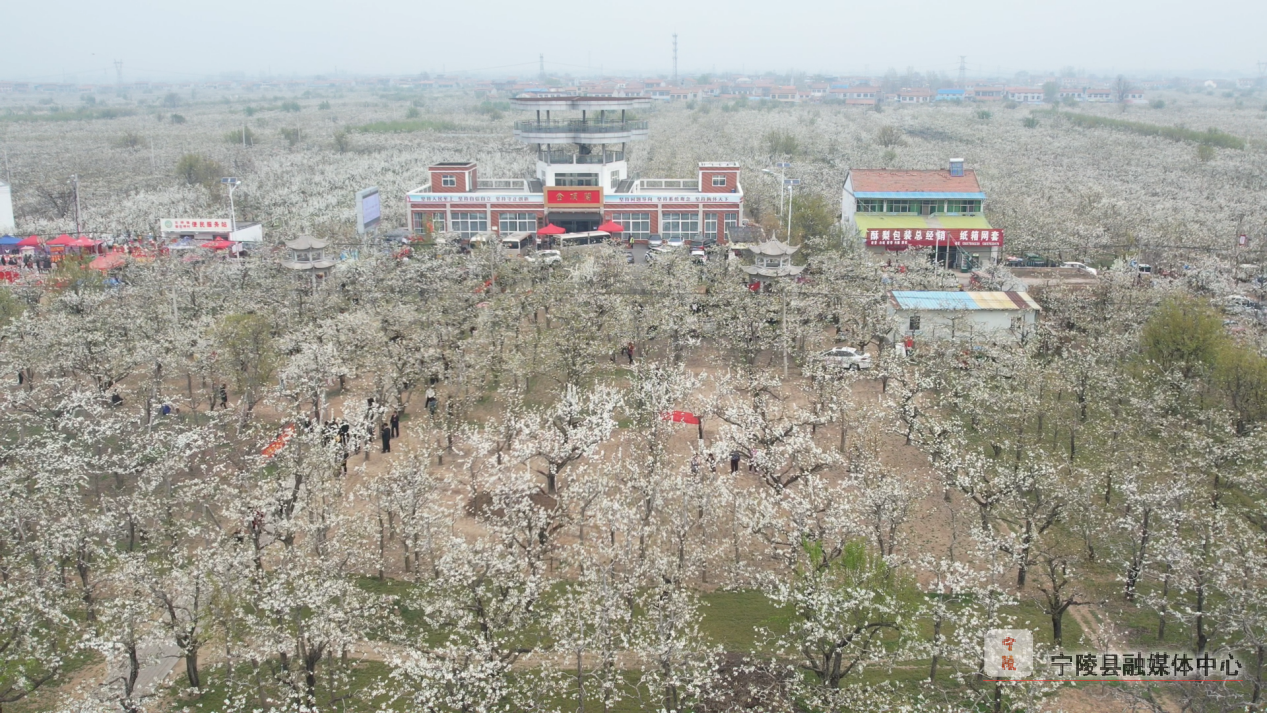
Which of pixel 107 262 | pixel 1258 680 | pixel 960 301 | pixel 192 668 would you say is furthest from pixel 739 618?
pixel 107 262

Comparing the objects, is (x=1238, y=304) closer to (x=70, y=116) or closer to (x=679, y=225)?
(x=679, y=225)

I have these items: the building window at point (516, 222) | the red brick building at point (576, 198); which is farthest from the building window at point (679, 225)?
the building window at point (516, 222)

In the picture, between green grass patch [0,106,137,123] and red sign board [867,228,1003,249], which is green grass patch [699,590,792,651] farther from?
green grass patch [0,106,137,123]

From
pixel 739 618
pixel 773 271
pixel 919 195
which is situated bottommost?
pixel 739 618

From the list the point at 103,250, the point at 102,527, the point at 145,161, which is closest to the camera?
the point at 102,527

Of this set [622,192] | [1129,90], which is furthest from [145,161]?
[1129,90]

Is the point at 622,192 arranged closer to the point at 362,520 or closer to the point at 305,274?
the point at 305,274

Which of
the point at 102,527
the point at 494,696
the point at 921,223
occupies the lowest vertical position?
the point at 494,696
